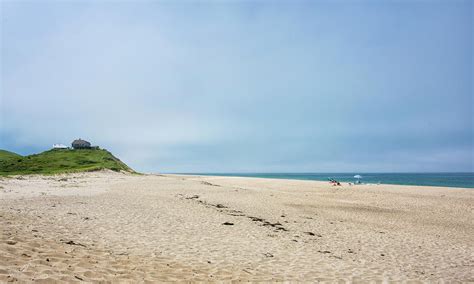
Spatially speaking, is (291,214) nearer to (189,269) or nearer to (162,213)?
(162,213)

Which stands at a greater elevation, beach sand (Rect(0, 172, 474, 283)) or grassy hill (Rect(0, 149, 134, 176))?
grassy hill (Rect(0, 149, 134, 176))

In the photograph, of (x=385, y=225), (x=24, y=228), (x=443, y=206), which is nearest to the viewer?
(x=24, y=228)

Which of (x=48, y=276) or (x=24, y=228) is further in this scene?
(x=24, y=228)

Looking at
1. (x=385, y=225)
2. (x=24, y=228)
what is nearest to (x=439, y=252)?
(x=385, y=225)

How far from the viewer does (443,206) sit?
98.2 feet

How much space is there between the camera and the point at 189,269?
8.80 metres

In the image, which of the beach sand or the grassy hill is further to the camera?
the grassy hill

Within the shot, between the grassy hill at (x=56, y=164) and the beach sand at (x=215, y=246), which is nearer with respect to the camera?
the beach sand at (x=215, y=246)

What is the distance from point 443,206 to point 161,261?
31470 mm

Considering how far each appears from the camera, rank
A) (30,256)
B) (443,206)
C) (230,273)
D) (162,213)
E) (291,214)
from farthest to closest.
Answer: (443,206) → (291,214) → (162,213) → (230,273) → (30,256)

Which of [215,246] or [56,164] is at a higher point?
[56,164]

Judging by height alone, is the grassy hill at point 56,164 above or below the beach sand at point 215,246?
above

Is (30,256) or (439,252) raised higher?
(30,256)

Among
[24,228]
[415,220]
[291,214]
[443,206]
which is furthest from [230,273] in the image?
[443,206]
